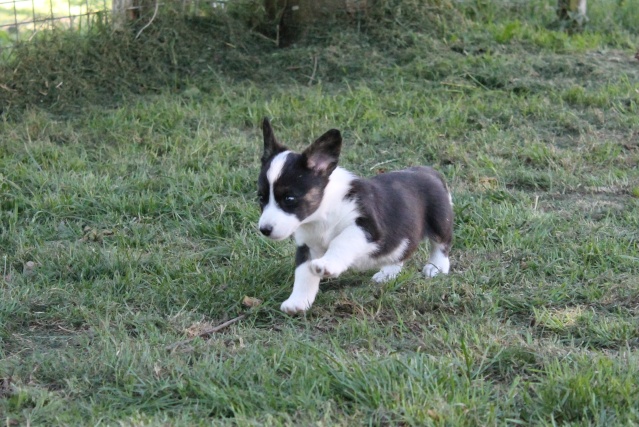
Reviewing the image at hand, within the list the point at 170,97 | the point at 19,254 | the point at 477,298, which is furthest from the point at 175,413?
the point at 170,97

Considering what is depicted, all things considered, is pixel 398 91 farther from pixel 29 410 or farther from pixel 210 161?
pixel 29 410

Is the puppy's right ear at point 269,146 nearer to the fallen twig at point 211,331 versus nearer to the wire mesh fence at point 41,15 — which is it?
the fallen twig at point 211,331

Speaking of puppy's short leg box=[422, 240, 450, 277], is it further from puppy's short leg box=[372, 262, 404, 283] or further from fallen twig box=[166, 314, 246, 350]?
fallen twig box=[166, 314, 246, 350]

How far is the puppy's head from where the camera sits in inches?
184

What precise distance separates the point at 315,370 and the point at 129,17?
564cm

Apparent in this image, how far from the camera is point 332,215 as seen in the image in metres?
4.97

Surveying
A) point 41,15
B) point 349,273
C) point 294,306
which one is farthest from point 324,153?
point 41,15

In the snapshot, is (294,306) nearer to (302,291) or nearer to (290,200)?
(302,291)

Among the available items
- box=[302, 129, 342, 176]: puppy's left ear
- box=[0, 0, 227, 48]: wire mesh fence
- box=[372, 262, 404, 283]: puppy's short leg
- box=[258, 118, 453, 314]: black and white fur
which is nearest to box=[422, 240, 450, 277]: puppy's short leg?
box=[258, 118, 453, 314]: black and white fur

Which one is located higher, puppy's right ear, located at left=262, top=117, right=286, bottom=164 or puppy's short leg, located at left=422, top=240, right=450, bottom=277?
puppy's right ear, located at left=262, top=117, right=286, bottom=164

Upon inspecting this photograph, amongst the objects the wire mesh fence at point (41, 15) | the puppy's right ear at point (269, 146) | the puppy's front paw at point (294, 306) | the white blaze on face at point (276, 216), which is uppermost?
the puppy's right ear at point (269, 146)

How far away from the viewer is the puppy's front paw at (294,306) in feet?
15.8

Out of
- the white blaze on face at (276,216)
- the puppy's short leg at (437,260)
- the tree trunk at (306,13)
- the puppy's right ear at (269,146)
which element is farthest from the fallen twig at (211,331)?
the tree trunk at (306,13)

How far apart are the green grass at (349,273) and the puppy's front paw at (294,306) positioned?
0.24 ft
